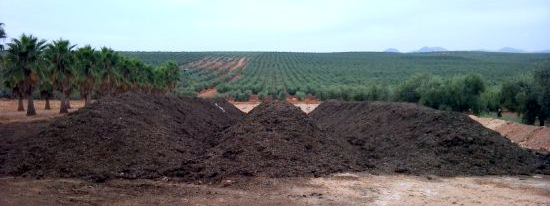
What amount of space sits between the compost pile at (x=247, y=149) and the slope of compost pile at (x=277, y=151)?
0.10ft

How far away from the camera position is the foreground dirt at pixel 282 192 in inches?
456

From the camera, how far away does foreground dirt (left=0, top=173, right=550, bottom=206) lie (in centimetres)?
1157

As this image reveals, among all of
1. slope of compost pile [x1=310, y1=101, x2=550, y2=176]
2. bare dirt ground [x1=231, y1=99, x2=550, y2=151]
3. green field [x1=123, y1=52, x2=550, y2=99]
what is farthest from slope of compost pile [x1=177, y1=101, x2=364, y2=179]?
green field [x1=123, y1=52, x2=550, y2=99]

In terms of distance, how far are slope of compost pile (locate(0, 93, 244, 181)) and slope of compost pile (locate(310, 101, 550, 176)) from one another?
6535 millimetres

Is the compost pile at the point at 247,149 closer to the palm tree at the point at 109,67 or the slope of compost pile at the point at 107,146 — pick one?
the slope of compost pile at the point at 107,146

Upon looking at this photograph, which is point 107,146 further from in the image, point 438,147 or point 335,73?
point 335,73

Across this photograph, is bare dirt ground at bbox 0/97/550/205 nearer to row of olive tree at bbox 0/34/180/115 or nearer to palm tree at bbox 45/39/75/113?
row of olive tree at bbox 0/34/180/115

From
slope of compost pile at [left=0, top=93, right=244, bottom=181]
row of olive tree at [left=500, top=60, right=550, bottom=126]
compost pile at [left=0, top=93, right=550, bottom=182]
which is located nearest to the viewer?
slope of compost pile at [left=0, top=93, right=244, bottom=181]

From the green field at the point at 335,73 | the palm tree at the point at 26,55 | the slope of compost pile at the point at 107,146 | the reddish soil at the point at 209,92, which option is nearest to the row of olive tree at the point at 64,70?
the palm tree at the point at 26,55

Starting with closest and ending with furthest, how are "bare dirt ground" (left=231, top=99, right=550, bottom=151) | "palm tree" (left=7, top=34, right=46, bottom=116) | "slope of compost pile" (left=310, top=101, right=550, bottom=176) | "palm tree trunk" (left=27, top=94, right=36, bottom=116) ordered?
"slope of compost pile" (left=310, top=101, right=550, bottom=176), "bare dirt ground" (left=231, top=99, right=550, bottom=151), "palm tree" (left=7, top=34, right=46, bottom=116), "palm tree trunk" (left=27, top=94, right=36, bottom=116)

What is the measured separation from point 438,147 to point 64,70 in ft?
89.2

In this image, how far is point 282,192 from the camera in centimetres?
1265

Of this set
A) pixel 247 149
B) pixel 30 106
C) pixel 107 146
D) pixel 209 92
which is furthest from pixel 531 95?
pixel 209 92

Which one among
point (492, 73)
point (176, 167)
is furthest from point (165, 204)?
point (492, 73)
